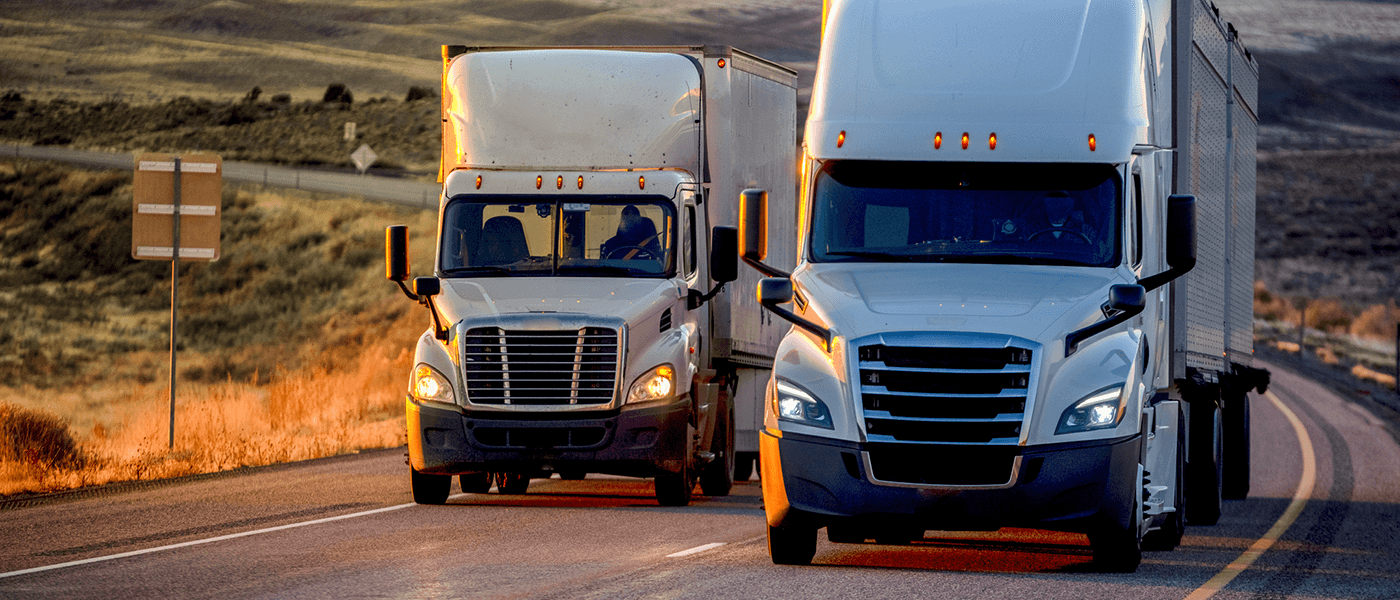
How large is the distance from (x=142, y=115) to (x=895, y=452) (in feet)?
290

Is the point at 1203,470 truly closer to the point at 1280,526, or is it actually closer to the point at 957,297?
the point at 1280,526

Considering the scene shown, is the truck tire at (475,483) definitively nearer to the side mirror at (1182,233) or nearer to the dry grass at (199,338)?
the dry grass at (199,338)

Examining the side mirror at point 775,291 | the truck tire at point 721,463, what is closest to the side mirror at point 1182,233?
the side mirror at point 775,291

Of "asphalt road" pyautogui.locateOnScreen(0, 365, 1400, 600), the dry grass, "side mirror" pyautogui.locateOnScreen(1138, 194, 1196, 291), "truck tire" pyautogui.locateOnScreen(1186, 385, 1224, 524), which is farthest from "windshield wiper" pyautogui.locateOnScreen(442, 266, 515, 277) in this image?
"side mirror" pyautogui.locateOnScreen(1138, 194, 1196, 291)

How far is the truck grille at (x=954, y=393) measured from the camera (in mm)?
10945

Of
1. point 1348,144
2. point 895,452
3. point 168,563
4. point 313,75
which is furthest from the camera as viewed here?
point 1348,144

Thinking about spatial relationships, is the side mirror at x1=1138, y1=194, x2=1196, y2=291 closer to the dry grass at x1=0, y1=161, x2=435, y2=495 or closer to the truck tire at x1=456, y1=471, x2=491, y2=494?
the truck tire at x1=456, y1=471, x2=491, y2=494

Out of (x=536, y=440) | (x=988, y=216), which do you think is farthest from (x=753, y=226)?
(x=536, y=440)

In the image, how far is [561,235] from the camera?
16.2 m

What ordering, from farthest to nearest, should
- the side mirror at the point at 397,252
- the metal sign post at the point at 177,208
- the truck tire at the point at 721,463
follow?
the metal sign post at the point at 177,208 < the truck tire at the point at 721,463 < the side mirror at the point at 397,252

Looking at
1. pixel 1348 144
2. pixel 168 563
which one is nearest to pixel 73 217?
pixel 168 563

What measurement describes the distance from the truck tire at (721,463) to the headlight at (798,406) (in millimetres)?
5926

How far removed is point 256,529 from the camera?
45.3 feet

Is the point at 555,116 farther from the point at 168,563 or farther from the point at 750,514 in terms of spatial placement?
the point at 168,563
